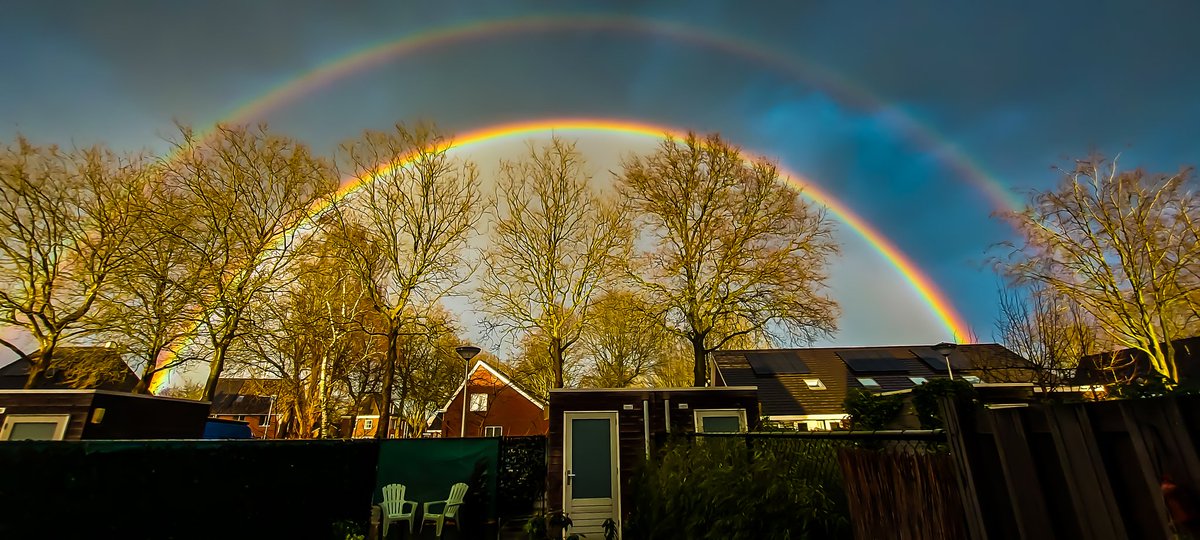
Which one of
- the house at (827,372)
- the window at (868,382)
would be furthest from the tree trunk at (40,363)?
the window at (868,382)

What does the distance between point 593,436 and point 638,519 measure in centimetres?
348

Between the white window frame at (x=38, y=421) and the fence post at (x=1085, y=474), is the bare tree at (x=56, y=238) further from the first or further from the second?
the fence post at (x=1085, y=474)

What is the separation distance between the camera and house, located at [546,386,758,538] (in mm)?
10078

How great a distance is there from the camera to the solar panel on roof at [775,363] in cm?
2506

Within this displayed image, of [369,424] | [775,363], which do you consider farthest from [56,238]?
[369,424]

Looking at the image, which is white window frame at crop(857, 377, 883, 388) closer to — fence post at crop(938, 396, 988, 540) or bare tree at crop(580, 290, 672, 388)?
bare tree at crop(580, 290, 672, 388)

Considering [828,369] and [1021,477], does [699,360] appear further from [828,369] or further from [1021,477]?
[1021,477]

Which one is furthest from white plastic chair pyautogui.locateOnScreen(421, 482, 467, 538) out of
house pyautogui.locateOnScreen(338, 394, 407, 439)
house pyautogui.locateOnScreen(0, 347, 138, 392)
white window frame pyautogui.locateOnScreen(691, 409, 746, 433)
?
house pyautogui.locateOnScreen(338, 394, 407, 439)

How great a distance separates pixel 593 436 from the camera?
1049 centimetres

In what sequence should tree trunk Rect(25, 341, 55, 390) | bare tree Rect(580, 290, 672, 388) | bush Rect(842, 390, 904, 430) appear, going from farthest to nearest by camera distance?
bare tree Rect(580, 290, 672, 388), tree trunk Rect(25, 341, 55, 390), bush Rect(842, 390, 904, 430)

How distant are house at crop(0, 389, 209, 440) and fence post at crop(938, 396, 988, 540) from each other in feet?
50.8

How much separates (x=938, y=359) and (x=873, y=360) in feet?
11.8

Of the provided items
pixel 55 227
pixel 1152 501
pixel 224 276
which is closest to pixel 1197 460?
pixel 1152 501

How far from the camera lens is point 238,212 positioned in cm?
1612
